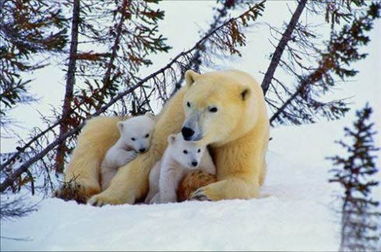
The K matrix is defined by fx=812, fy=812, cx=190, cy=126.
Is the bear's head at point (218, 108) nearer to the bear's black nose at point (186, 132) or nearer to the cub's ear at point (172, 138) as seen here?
the bear's black nose at point (186, 132)

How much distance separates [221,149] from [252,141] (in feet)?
0.94

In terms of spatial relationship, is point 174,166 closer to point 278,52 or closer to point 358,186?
point 358,186

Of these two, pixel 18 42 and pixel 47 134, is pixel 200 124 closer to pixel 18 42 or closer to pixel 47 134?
pixel 18 42

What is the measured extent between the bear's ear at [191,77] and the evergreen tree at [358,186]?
9.81ft

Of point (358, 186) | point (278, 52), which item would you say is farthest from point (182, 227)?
point (278, 52)

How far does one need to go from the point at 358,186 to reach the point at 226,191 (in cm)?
271

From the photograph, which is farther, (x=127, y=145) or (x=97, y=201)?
(x=127, y=145)

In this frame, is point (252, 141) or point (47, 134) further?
point (47, 134)

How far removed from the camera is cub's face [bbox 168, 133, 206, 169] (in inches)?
267

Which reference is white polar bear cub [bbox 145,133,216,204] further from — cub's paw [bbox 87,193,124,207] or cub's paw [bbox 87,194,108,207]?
cub's paw [bbox 87,194,108,207]

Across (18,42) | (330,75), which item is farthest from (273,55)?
(18,42)

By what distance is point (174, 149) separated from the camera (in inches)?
272

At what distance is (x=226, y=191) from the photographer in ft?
22.6

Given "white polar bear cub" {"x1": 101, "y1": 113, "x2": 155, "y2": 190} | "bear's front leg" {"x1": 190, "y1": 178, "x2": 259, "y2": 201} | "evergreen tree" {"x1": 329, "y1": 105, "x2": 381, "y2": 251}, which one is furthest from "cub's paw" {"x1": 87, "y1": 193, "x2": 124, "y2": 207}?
"evergreen tree" {"x1": 329, "y1": 105, "x2": 381, "y2": 251}
